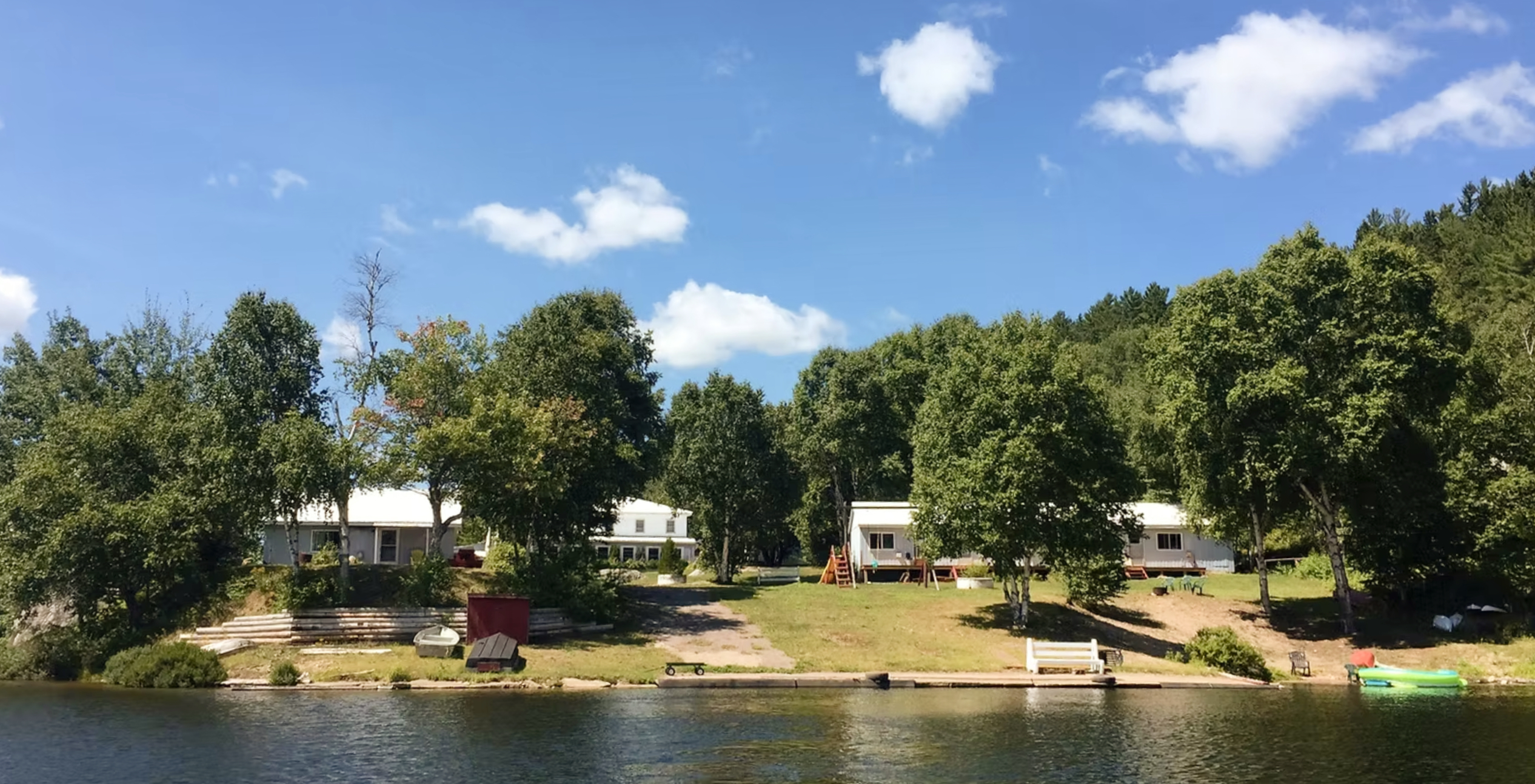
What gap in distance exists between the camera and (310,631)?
35.3 meters

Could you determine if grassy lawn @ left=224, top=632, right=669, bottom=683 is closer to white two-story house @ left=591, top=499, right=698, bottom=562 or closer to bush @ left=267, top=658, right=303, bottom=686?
bush @ left=267, top=658, right=303, bottom=686

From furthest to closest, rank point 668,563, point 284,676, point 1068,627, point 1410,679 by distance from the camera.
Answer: point 668,563, point 1068,627, point 1410,679, point 284,676

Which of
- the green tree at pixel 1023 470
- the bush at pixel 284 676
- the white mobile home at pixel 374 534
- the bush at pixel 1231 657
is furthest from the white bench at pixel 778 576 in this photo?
the bush at pixel 284 676

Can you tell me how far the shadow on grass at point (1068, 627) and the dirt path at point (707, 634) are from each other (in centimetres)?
998

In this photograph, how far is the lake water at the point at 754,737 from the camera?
17766 mm

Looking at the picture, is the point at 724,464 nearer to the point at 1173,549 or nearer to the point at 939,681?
the point at 1173,549

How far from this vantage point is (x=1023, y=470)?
3944 cm

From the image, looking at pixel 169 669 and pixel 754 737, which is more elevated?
pixel 169 669

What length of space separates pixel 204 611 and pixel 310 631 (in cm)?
471

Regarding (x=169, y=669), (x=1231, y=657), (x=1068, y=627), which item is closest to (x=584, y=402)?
(x=169, y=669)

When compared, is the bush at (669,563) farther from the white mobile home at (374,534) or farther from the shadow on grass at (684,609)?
the white mobile home at (374,534)

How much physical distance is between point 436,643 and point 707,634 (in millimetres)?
11227

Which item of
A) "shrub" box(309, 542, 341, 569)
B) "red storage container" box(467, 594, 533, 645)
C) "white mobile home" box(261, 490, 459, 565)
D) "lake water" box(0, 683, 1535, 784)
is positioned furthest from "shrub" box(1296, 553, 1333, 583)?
"shrub" box(309, 542, 341, 569)

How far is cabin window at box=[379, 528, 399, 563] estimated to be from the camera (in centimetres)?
5862
